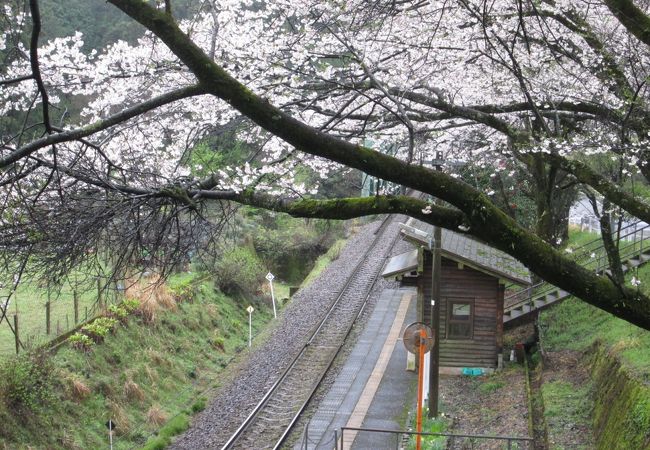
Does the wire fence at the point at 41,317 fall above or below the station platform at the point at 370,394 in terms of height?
above

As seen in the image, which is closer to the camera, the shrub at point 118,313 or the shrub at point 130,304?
the shrub at point 118,313

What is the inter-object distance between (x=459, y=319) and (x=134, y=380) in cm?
891

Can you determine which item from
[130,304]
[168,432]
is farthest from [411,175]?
[130,304]

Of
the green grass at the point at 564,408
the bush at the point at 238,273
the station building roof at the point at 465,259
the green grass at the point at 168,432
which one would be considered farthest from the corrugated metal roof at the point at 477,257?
the bush at the point at 238,273

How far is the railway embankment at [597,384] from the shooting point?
9.60 m

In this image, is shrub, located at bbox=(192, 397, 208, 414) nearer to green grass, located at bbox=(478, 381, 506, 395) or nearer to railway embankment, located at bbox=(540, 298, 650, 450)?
green grass, located at bbox=(478, 381, 506, 395)

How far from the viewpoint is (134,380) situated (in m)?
18.3

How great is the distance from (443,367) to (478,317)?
1.58 metres

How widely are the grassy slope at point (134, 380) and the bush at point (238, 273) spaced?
2265 mm

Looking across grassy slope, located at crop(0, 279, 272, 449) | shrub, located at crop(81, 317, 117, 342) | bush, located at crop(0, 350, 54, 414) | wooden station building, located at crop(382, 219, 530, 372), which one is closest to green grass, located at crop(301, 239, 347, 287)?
grassy slope, located at crop(0, 279, 272, 449)

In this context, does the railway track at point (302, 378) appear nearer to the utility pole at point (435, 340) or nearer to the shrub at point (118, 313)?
the utility pole at point (435, 340)

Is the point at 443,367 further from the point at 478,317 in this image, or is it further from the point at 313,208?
the point at 313,208

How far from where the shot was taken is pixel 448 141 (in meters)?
16.5

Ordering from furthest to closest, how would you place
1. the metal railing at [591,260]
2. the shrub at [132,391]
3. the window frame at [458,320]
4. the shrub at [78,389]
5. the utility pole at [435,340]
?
the metal railing at [591,260] < the shrub at [132,391] < the window frame at [458,320] < the shrub at [78,389] < the utility pole at [435,340]
